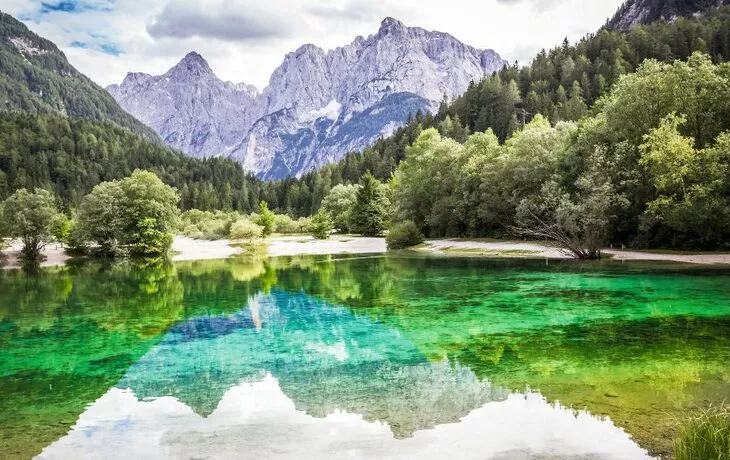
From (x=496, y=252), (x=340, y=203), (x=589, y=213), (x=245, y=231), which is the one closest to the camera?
(x=589, y=213)

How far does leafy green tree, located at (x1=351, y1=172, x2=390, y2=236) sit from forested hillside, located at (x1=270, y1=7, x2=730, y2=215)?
49.8 m

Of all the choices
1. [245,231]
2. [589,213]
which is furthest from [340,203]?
[589,213]

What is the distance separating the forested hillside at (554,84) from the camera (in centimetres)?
13500

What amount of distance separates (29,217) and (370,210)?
169 feet

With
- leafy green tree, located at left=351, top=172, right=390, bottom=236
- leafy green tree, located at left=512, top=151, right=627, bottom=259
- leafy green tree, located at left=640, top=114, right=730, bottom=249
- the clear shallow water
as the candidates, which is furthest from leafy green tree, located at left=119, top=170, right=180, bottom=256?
leafy green tree, located at left=640, top=114, right=730, bottom=249

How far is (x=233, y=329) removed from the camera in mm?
20250

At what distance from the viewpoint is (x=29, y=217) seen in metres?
62.2

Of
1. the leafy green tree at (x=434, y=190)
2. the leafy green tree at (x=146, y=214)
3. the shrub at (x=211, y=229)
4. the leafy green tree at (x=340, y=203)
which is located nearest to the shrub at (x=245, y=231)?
the shrub at (x=211, y=229)

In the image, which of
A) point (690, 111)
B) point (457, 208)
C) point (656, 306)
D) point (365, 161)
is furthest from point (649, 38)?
point (656, 306)

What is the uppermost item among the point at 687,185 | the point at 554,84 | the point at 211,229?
the point at 554,84

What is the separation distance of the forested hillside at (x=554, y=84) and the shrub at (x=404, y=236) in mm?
66294

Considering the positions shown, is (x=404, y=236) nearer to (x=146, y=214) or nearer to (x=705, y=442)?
(x=146, y=214)

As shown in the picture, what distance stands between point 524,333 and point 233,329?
10.3m

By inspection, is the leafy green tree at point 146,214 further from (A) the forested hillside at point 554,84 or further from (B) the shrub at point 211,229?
(A) the forested hillside at point 554,84
